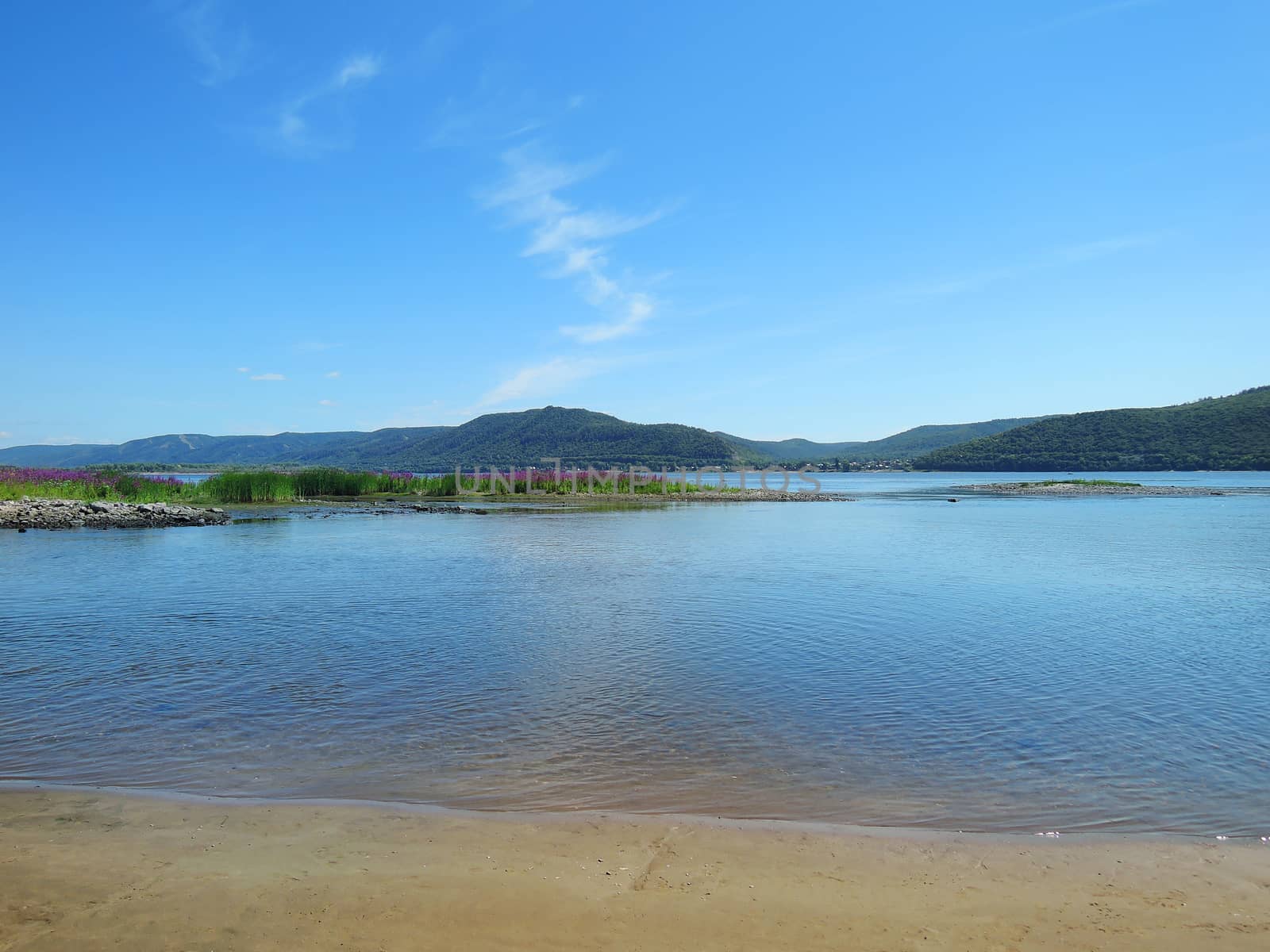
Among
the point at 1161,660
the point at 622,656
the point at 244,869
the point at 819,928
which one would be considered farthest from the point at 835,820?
the point at 1161,660

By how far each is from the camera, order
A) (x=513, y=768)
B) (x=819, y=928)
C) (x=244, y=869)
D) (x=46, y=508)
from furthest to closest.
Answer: (x=46, y=508) → (x=513, y=768) → (x=244, y=869) → (x=819, y=928)

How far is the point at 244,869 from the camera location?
15.0 feet

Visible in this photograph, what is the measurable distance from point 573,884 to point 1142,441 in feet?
478

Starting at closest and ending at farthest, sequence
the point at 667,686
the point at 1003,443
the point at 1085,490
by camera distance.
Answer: the point at 667,686 → the point at 1085,490 → the point at 1003,443

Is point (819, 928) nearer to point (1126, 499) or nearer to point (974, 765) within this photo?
point (974, 765)

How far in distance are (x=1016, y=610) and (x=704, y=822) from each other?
9.95m

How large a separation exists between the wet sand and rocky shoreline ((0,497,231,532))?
87.8 ft

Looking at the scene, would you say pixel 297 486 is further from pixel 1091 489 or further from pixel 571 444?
pixel 571 444

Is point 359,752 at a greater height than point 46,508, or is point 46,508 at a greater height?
point 46,508

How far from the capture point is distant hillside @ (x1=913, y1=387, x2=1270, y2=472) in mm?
114875

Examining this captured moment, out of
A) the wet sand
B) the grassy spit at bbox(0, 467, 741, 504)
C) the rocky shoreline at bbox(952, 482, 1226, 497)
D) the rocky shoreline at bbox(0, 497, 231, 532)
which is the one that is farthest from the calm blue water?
the rocky shoreline at bbox(952, 482, 1226, 497)

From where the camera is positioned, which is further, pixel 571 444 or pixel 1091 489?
pixel 571 444

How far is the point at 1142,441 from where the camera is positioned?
12581 cm

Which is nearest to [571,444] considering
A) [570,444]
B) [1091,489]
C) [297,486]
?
[570,444]
